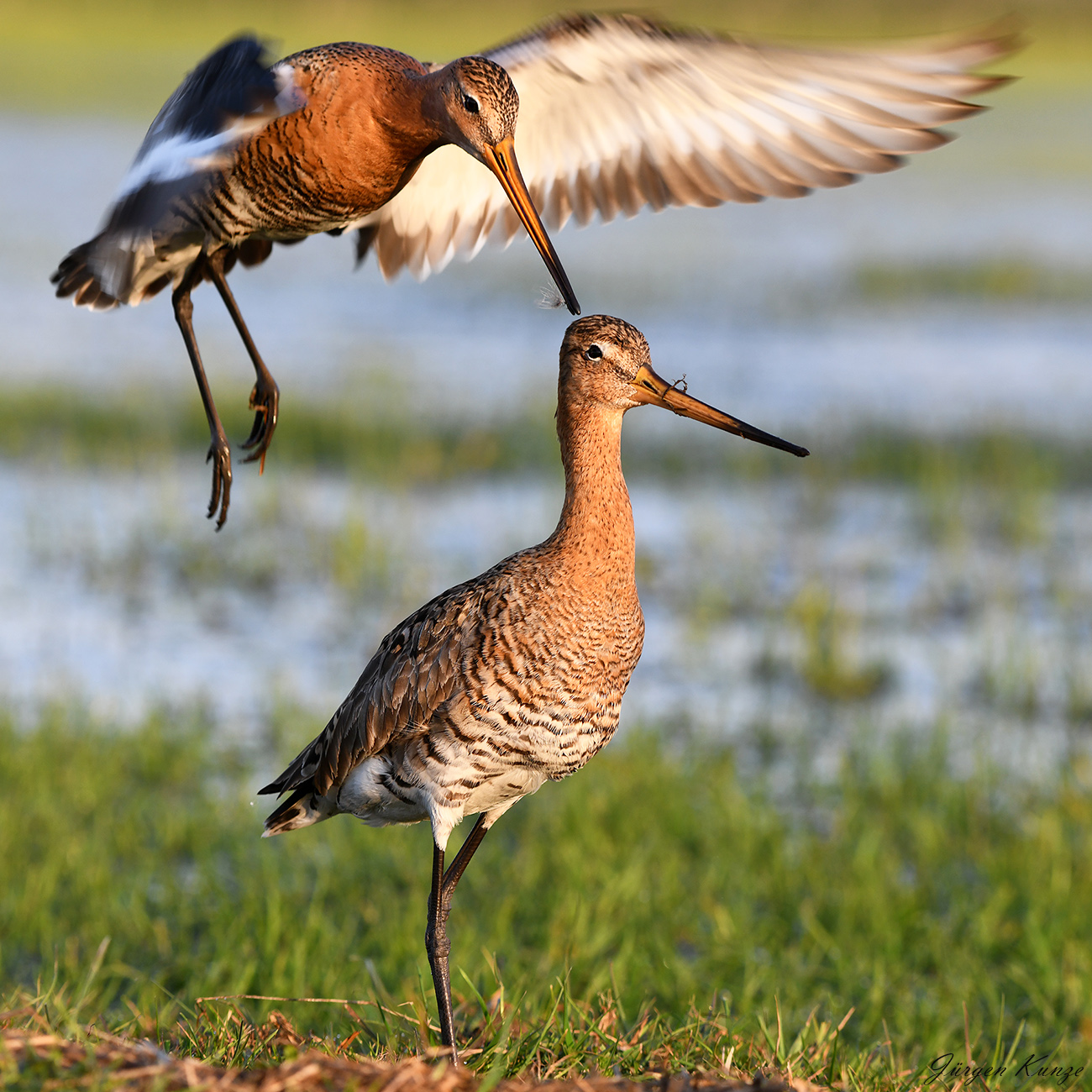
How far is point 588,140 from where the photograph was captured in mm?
4422

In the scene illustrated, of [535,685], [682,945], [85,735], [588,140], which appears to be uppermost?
[588,140]

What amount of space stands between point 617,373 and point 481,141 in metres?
0.60

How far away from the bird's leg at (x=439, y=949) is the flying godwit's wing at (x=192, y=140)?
156 centimetres

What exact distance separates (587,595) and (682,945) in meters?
2.51

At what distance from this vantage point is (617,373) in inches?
146

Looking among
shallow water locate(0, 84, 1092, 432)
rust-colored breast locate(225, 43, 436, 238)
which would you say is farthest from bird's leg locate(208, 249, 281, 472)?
shallow water locate(0, 84, 1092, 432)

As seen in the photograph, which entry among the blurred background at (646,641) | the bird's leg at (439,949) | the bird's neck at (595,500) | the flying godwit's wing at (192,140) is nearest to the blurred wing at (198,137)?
the flying godwit's wing at (192,140)

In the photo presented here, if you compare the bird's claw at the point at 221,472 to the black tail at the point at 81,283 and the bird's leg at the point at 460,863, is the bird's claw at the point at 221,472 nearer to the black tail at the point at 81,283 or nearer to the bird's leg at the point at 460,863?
the black tail at the point at 81,283

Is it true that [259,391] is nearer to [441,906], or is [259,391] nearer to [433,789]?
[433,789]

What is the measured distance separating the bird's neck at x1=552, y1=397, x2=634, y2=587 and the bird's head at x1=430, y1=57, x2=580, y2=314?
1.14 ft

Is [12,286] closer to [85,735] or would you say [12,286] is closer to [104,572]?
[104,572]

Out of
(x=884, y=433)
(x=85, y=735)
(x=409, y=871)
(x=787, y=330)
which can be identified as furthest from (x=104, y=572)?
(x=787, y=330)

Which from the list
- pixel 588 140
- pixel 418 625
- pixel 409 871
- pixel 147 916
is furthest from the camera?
pixel 409 871

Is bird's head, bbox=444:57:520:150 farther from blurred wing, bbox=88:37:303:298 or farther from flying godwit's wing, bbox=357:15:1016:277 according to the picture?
flying godwit's wing, bbox=357:15:1016:277
